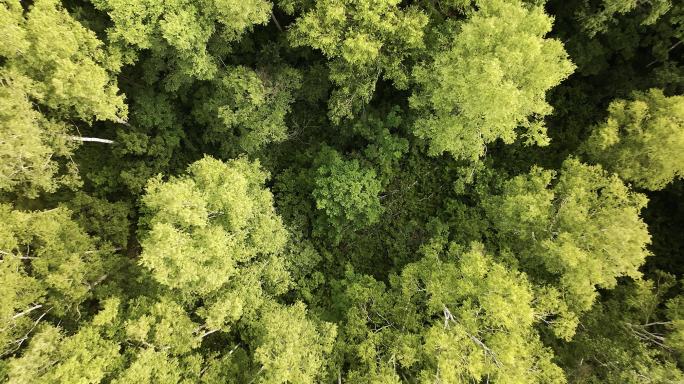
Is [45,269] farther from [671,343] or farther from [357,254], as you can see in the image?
[671,343]

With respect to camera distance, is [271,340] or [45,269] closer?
[271,340]

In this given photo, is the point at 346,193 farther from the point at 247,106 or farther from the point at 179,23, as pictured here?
the point at 179,23

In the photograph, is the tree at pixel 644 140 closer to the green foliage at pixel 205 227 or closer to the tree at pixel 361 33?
the tree at pixel 361 33

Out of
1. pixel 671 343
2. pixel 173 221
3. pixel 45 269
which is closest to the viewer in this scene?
pixel 173 221

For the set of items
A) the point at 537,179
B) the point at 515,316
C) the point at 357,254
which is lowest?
the point at 357,254

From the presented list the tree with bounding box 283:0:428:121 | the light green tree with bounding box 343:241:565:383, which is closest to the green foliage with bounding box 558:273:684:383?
the light green tree with bounding box 343:241:565:383

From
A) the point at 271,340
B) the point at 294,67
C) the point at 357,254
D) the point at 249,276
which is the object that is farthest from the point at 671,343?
the point at 294,67

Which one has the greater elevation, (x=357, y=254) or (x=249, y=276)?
(x=357, y=254)
